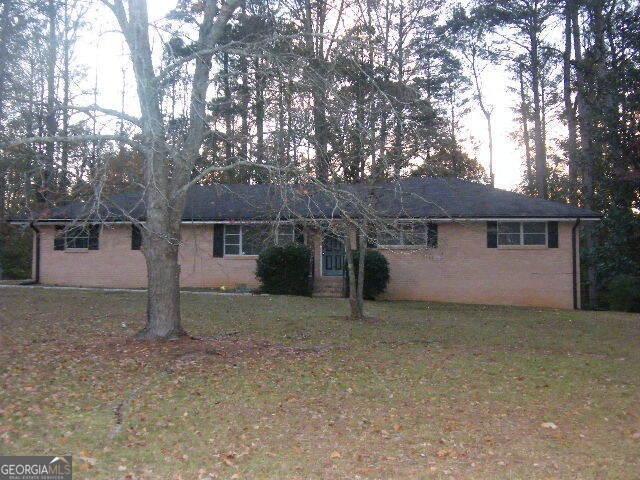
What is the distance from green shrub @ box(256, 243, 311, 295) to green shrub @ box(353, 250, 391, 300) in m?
1.82

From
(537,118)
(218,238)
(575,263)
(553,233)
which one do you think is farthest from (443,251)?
(537,118)

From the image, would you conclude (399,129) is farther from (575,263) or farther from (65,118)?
(575,263)

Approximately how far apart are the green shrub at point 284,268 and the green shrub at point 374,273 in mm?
1817

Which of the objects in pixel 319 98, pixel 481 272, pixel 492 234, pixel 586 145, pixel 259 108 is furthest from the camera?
pixel 586 145

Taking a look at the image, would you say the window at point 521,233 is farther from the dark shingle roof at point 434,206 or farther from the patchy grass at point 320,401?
the patchy grass at point 320,401

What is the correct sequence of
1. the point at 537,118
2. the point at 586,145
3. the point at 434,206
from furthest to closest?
the point at 537,118 < the point at 586,145 < the point at 434,206

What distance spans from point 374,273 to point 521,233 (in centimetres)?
500

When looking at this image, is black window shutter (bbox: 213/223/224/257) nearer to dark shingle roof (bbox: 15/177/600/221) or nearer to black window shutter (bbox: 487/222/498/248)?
dark shingle roof (bbox: 15/177/600/221)

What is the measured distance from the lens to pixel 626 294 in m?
21.9

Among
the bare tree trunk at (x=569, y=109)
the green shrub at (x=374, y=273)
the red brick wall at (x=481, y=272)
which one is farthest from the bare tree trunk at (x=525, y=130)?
the green shrub at (x=374, y=273)

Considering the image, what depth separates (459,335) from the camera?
13344 mm

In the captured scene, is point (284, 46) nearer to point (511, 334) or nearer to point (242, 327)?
point (242, 327)

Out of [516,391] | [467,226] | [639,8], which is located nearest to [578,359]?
[516,391]
